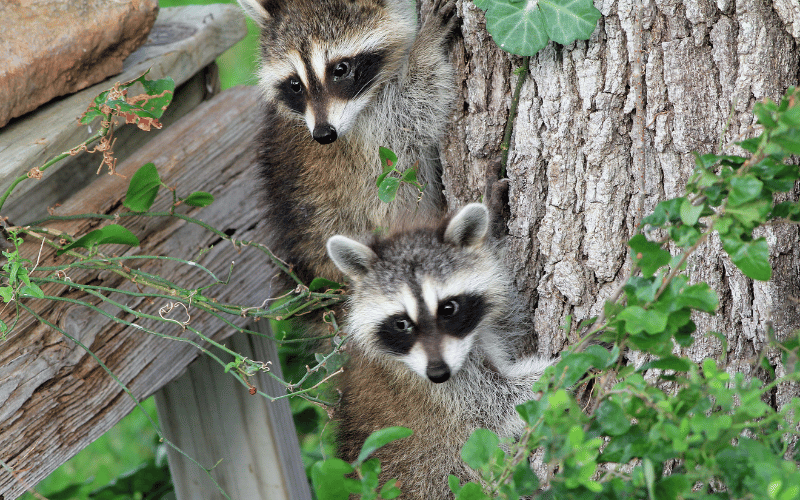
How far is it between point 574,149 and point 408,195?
88 centimetres

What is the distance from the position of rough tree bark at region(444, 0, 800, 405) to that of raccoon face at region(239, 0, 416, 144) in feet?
1.66

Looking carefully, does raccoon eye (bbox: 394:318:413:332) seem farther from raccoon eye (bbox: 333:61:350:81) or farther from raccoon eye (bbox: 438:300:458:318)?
raccoon eye (bbox: 333:61:350:81)

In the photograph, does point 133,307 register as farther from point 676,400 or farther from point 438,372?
point 676,400

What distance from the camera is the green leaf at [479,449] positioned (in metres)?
1.33

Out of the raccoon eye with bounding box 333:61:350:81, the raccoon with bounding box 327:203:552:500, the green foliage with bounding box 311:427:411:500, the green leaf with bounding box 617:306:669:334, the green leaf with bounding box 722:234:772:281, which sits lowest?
the raccoon with bounding box 327:203:552:500

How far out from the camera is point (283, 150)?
2906 millimetres

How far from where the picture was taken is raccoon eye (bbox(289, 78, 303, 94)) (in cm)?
273

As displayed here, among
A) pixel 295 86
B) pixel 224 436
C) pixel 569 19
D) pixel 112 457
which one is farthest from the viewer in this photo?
pixel 112 457

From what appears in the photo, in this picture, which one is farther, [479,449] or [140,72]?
[140,72]

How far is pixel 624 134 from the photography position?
78.5 inches

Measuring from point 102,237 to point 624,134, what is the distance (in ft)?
5.28

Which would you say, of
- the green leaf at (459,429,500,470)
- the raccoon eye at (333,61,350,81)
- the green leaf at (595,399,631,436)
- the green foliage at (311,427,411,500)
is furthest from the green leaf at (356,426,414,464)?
the raccoon eye at (333,61,350,81)

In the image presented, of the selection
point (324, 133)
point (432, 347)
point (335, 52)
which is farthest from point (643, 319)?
point (335, 52)

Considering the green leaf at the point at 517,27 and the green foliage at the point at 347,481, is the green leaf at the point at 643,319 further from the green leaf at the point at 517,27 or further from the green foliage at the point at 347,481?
the green leaf at the point at 517,27
